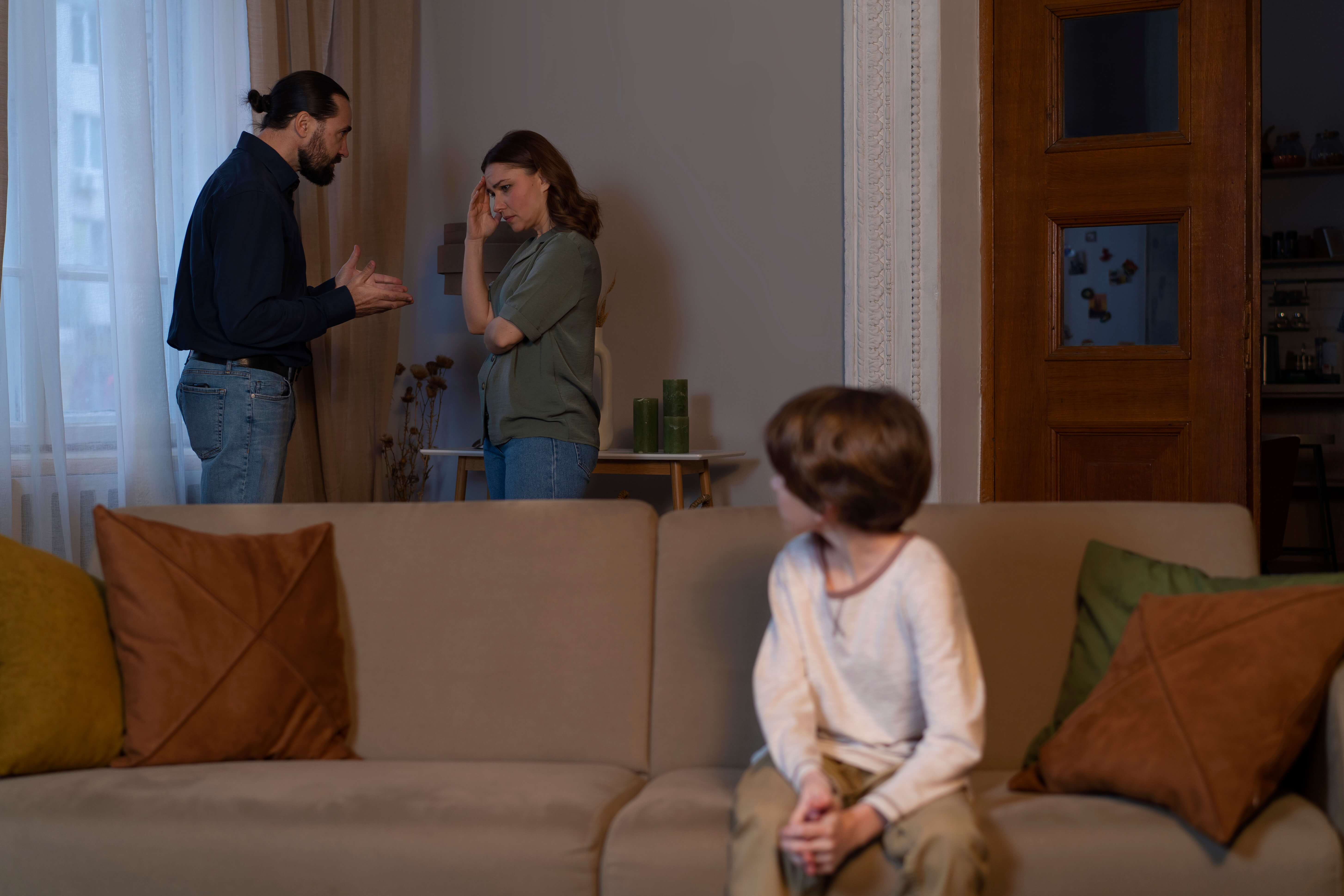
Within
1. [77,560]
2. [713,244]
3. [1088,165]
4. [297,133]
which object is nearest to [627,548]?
[297,133]

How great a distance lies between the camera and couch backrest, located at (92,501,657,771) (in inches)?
67.5

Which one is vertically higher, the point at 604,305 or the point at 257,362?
the point at 604,305

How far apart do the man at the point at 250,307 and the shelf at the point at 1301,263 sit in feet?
16.7

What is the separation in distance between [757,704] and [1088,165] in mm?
2491

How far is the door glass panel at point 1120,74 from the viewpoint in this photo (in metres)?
3.18

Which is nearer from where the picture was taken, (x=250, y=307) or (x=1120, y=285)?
(x=250, y=307)

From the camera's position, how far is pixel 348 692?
5.78ft

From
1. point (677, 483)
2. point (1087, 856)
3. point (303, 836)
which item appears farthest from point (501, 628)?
point (677, 483)

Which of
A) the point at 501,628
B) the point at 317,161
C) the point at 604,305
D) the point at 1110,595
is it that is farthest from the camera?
the point at 604,305

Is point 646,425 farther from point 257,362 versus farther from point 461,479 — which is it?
point 257,362

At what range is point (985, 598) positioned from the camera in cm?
166

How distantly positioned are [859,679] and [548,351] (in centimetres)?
134

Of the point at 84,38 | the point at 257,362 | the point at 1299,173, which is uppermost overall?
the point at 1299,173

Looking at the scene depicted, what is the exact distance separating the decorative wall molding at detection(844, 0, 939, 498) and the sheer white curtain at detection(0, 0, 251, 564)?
1.79 metres
